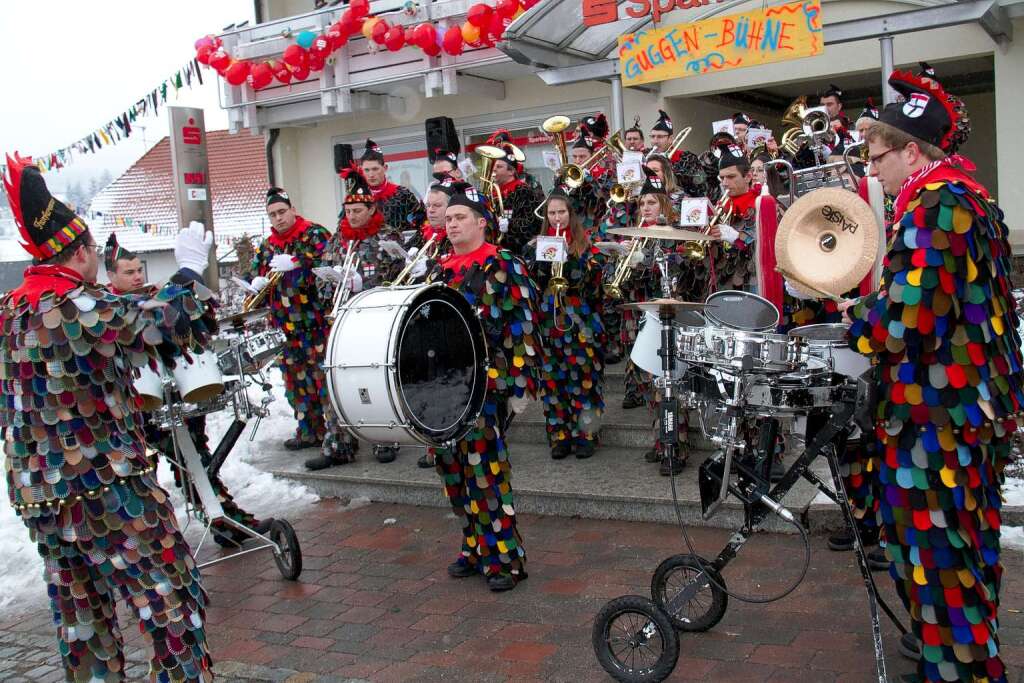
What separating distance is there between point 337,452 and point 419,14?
5989mm

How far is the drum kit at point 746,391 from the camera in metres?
3.48

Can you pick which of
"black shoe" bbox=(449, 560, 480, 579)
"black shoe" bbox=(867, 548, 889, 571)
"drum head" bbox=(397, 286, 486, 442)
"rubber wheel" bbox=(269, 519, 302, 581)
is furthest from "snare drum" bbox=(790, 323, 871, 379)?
"rubber wheel" bbox=(269, 519, 302, 581)

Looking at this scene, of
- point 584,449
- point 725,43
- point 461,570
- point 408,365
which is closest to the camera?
point 408,365

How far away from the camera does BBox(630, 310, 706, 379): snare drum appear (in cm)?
376

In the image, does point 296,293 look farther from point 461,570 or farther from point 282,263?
point 461,570

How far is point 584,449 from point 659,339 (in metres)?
3.21

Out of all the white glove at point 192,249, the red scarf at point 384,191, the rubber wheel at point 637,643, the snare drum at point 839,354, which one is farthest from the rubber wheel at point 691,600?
the red scarf at point 384,191

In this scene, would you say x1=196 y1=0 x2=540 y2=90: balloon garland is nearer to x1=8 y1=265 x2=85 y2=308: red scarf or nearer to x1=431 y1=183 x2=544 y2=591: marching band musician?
x1=431 y1=183 x2=544 y2=591: marching band musician

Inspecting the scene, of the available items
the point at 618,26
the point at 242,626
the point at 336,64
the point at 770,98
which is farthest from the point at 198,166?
the point at 770,98

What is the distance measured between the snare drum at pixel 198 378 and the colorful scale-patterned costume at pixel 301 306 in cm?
255

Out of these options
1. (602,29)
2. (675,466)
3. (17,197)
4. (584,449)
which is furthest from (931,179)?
(602,29)

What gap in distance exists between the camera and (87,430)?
363 centimetres

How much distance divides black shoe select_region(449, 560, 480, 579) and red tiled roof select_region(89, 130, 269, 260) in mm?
17398

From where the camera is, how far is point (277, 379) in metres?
10.9
